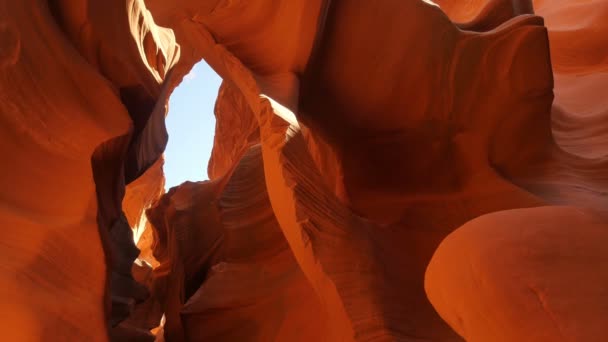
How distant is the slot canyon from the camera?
4.79ft

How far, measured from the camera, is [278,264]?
115 inches

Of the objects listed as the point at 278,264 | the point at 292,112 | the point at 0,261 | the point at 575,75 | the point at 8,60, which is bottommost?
the point at 278,264

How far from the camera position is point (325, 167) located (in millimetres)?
3006

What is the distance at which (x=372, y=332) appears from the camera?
5.78ft

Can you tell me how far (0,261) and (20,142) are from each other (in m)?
0.56

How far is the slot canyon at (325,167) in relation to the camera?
57.5 inches

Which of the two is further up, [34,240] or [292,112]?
Result: [292,112]

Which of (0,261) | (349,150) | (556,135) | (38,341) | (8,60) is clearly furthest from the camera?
(556,135)

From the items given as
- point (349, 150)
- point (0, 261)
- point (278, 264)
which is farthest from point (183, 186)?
point (0, 261)

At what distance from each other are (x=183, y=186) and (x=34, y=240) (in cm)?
288

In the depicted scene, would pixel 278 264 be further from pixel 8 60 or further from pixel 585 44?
pixel 585 44

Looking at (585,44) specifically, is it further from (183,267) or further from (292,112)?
(183,267)

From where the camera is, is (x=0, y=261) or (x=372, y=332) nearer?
(x=0, y=261)

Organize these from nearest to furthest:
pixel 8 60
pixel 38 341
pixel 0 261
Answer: pixel 38 341
pixel 0 261
pixel 8 60
